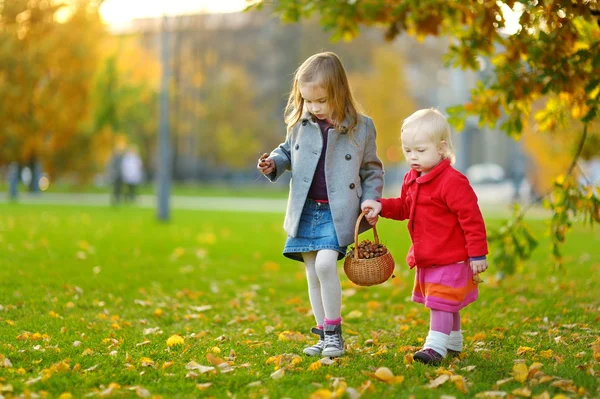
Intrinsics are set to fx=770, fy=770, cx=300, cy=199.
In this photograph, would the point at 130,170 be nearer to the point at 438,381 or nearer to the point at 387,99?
the point at 387,99

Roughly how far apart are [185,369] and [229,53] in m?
50.0

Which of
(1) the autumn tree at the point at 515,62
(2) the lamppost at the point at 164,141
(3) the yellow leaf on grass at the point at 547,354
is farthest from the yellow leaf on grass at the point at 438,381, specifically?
(2) the lamppost at the point at 164,141

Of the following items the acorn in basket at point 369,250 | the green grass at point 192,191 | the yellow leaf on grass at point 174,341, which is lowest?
the green grass at point 192,191

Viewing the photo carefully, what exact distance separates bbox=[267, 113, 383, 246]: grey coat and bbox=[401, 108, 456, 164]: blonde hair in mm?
316

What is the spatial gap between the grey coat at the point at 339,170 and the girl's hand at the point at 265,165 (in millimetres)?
65

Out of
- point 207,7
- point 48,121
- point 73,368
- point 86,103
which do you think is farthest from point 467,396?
point 207,7

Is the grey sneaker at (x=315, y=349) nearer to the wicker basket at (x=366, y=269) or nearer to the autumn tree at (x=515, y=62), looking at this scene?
the wicker basket at (x=366, y=269)

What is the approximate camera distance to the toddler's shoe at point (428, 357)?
4.48 m

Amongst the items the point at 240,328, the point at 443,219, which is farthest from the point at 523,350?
the point at 240,328

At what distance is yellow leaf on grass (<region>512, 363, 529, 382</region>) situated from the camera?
4.07 meters

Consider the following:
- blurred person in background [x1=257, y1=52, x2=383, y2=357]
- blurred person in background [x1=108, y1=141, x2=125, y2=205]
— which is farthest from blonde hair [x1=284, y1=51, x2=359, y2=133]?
blurred person in background [x1=108, y1=141, x2=125, y2=205]

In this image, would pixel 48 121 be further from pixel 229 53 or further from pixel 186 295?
pixel 229 53

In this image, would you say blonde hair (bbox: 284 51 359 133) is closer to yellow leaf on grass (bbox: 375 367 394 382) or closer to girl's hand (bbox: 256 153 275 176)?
girl's hand (bbox: 256 153 275 176)

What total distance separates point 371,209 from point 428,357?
924 mm
